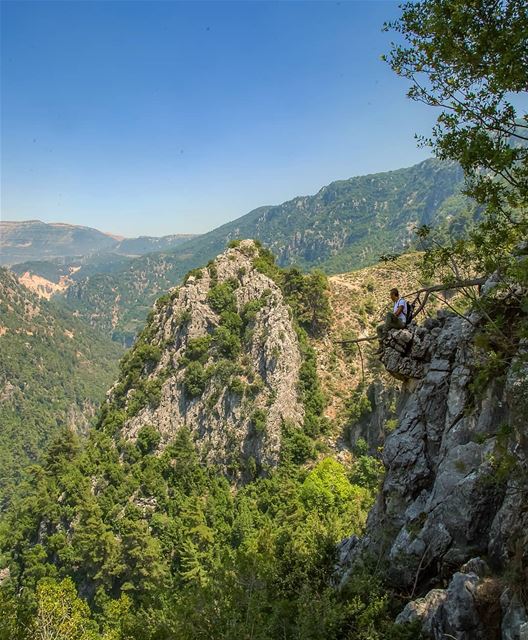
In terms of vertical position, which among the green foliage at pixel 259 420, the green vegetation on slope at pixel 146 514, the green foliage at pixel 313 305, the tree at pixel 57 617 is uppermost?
the green foliage at pixel 313 305

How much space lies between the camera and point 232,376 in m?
66.7

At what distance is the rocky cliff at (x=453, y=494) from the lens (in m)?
10.6

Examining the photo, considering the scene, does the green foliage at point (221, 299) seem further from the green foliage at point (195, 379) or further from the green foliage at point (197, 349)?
the green foliage at point (195, 379)

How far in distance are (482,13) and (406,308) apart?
32.7 ft

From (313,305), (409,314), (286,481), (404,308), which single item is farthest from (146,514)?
(404,308)

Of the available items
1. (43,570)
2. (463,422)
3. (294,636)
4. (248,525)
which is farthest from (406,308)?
(43,570)

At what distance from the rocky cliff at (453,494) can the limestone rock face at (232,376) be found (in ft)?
140

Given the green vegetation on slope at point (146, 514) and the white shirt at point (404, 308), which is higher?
the white shirt at point (404, 308)

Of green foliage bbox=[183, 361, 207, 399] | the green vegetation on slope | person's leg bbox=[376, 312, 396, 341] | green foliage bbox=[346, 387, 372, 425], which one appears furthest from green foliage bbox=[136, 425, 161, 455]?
person's leg bbox=[376, 312, 396, 341]

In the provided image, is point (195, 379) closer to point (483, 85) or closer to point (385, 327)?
point (385, 327)

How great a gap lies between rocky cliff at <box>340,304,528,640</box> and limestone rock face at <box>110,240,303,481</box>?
42.8 meters

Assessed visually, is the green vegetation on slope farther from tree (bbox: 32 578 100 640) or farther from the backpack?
the backpack

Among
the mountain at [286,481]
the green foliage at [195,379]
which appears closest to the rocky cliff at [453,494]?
the mountain at [286,481]

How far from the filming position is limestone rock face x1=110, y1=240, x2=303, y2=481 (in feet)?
205
